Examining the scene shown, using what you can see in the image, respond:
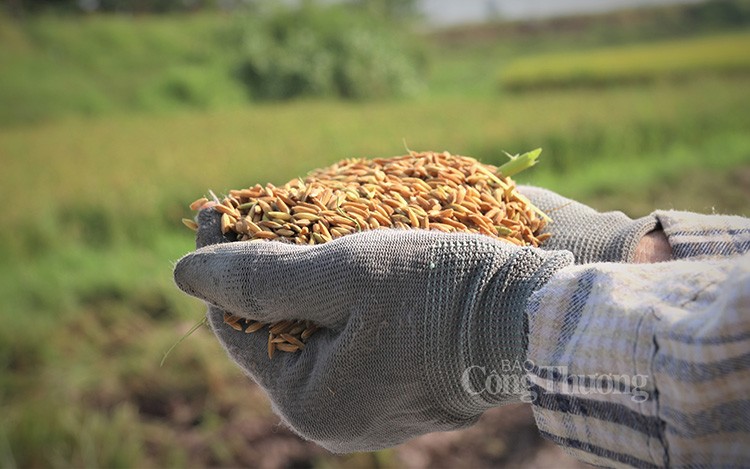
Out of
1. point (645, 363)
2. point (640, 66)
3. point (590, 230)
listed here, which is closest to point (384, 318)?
point (645, 363)

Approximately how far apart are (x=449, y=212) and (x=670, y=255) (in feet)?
1.28

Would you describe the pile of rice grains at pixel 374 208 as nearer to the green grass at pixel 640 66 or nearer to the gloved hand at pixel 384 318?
the gloved hand at pixel 384 318

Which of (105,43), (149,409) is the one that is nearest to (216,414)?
(149,409)

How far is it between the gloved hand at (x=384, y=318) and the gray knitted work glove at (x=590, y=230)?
31 centimetres

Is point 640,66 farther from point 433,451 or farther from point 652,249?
point 652,249

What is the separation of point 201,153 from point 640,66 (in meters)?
11.5

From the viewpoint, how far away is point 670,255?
135cm

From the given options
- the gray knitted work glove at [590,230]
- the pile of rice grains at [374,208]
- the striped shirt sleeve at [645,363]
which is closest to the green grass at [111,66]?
the pile of rice grains at [374,208]

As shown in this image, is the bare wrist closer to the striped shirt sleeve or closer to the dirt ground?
the striped shirt sleeve

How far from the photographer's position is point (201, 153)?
8164mm


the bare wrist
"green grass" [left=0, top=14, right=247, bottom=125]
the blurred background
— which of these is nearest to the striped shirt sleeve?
the bare wrist

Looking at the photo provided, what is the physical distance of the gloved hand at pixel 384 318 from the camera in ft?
3.74

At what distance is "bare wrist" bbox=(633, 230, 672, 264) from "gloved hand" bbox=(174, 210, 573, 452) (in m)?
0.31

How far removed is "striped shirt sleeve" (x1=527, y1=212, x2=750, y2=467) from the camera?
88 cm
